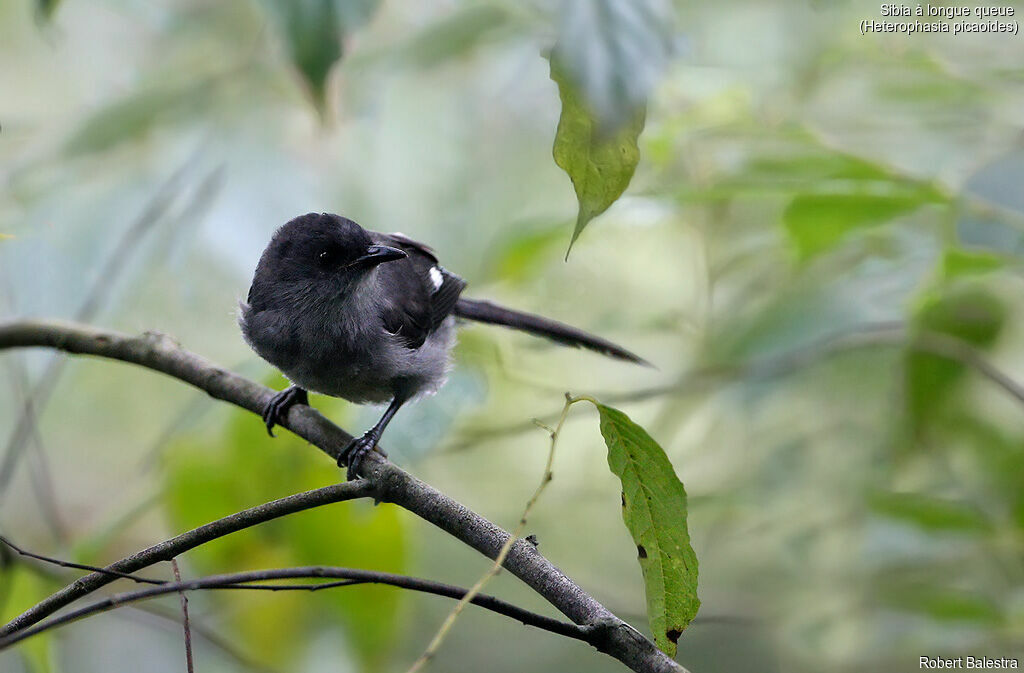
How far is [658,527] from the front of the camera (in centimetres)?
128

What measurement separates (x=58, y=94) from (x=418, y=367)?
2.98 meters

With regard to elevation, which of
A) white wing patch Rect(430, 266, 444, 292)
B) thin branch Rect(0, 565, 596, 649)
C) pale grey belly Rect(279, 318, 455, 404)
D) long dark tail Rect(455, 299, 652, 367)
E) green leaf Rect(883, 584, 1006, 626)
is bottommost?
thin branch Rect(0, 565, 596, 649)

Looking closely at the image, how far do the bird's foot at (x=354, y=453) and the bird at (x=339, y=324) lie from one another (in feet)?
0.37

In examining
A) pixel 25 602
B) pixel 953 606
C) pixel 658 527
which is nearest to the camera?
pixel 658 527

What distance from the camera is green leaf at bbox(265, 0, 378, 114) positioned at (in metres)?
1.17

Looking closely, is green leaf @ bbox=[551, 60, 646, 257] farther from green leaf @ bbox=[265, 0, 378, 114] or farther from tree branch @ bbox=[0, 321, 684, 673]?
tree branch @ bbox=[0, 321, 684, 673]

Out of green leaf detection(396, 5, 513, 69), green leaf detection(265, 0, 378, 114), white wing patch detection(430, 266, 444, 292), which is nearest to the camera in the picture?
green leaf detection(265, 0, 378, 114)

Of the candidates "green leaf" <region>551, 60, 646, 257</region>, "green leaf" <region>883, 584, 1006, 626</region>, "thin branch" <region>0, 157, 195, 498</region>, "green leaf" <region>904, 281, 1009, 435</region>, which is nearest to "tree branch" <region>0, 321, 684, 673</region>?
"thin branch" <region>0, 157, 195, 498</region>

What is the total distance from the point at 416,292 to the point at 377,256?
472 mm

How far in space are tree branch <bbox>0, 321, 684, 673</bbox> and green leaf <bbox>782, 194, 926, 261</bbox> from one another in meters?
1.19

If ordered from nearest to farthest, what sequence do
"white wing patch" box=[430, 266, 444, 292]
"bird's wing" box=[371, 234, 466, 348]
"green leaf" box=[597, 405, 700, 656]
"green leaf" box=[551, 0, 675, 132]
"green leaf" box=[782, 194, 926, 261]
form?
"green leaf" box=[551, 0, 675, 132], "green leaf" box=[597, 405, 700, 656], "green leaf" box=[782, 194, 926, 261], "bird's wing" box=[371, 234, 466, 348], "white wing patch" box=[430, 266, 444, 292]

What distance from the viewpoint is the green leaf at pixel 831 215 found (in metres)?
2.23

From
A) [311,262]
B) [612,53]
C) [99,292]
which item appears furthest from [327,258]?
[612,53]

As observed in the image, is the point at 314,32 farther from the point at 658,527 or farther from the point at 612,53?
the point at 658,527
